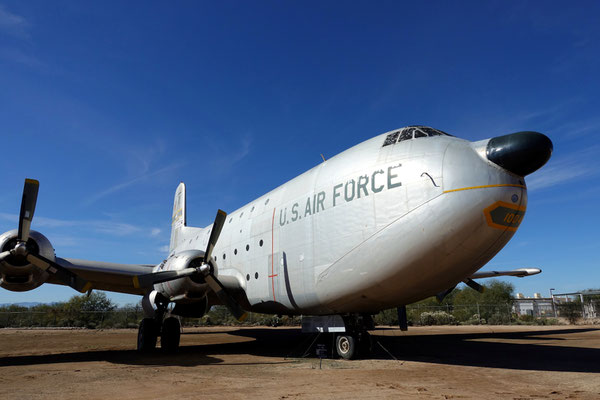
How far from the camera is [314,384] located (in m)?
6.75

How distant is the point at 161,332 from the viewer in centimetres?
1212

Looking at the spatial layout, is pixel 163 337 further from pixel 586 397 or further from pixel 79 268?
pixel 586 397

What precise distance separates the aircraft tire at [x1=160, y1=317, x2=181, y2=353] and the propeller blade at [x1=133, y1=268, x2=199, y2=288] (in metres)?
2.47

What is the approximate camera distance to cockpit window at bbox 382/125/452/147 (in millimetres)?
8859

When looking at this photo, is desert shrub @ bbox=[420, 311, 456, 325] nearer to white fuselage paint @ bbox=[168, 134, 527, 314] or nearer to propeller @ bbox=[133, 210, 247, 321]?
white fuselage paint @ bbox=[168, 134, 527, 314]

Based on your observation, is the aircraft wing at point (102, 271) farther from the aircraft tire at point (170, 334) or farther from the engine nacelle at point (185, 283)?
the engine nacelle at point (185, 283)

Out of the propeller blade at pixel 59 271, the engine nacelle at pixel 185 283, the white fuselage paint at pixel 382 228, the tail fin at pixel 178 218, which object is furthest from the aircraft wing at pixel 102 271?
the tail fin at pixel 178 218

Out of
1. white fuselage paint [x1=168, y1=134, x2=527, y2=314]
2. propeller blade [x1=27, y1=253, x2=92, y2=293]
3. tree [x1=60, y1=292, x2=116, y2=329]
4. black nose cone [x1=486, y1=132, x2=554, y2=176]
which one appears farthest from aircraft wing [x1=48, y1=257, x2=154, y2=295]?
tree [x1=60, y1=292, x2=116, y2=329]

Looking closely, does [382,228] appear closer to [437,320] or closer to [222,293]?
[222,293]

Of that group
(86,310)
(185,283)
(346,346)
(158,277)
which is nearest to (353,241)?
(346,346)

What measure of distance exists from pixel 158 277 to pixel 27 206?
12.0ft

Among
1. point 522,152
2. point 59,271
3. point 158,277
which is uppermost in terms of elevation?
point 522,152

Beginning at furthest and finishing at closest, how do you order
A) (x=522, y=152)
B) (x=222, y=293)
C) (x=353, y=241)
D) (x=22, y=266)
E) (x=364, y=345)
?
1. (x=222, y=293)
2. (x=364, y=345)
3. (x=22, y=266)
4. (x=353, y=241)
5. (x=522, y=152)

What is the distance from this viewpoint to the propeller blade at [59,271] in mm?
9570
